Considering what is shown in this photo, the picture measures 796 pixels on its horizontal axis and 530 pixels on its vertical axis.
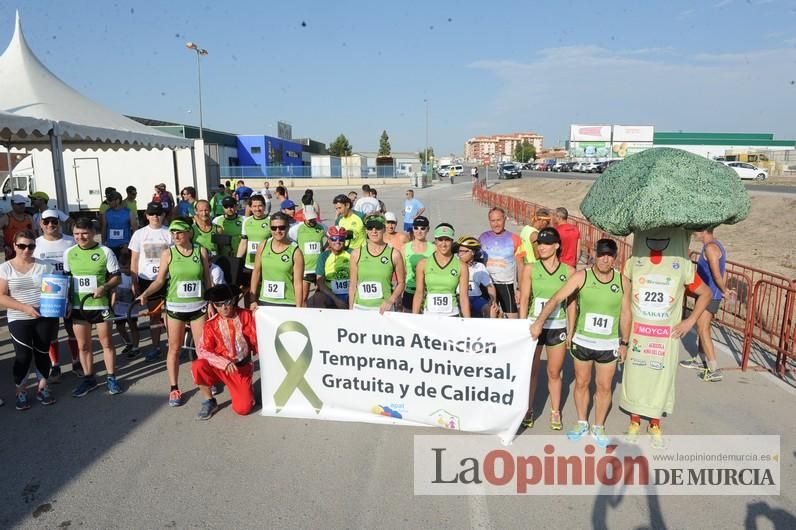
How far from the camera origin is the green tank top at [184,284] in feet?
16.7

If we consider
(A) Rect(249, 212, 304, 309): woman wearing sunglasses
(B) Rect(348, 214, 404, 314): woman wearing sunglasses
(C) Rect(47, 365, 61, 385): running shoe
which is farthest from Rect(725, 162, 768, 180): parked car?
(C) Rect(47, 365, 61, 385): running shoe

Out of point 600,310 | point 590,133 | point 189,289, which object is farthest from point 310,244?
point 590,133

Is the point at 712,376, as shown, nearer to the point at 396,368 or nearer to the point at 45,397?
the point at 396,368

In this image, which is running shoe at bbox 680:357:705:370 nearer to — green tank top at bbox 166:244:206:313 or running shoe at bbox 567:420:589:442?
running shoe at bbox 567:420:589:442

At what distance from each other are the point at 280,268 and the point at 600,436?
3.33 m

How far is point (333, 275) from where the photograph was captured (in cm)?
589

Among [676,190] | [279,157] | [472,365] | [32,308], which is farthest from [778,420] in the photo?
[279,157]

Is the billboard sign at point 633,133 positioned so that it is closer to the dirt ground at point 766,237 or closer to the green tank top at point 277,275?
the dirt ground at point 766,237

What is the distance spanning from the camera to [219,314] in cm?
480

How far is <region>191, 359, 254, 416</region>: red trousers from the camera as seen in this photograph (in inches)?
187

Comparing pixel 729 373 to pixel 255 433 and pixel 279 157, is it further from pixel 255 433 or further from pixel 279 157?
pixel 279 157

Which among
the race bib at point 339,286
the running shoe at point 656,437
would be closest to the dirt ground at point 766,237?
the running shoe at point 656,437

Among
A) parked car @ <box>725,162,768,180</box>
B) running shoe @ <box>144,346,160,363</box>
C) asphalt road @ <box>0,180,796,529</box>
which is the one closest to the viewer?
asphalt road @ <box>0,180,796,529</box>

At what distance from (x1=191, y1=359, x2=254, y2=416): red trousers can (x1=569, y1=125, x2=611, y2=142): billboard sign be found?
358 feet
